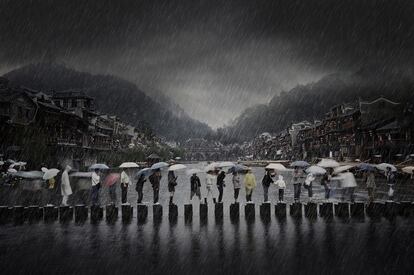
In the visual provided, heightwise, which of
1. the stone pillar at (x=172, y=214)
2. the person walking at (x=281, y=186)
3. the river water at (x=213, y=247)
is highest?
the person walking at (x=281, y=186)

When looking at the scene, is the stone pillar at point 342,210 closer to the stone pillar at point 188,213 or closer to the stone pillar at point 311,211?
the stone pillar at point 311,211

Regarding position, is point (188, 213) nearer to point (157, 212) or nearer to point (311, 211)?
point (157, 212)

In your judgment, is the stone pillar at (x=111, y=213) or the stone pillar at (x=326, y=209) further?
the stone pillar at (x=326, y=209)

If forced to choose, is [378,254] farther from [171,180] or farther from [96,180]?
[96,180]

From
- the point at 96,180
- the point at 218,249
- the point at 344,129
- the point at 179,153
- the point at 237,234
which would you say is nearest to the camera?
the point at 218,249

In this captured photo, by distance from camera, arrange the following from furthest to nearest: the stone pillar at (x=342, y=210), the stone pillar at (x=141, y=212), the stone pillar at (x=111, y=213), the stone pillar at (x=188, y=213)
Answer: the stone pillar at (x=342, y=210) < the stone pillar at (x=111, y=213) < the stone pillar at (x=141, y=212) < the stone pillar at (x=188, y=213)

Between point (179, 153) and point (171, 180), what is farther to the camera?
point (179, 153)

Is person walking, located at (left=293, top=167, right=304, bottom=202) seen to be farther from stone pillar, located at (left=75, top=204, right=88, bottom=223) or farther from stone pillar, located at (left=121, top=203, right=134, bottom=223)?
stone pillar, located at (left=75, top=204, right=88, bottom=223)

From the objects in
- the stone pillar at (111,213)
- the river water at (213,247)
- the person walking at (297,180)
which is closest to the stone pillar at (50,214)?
the river water at (213,247)

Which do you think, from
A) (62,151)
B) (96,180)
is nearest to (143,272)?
(96,180)

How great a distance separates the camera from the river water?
27.4 ft

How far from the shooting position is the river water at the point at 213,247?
835 centimetres

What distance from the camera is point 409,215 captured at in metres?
14.4

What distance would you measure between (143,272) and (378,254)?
5.82 metres
